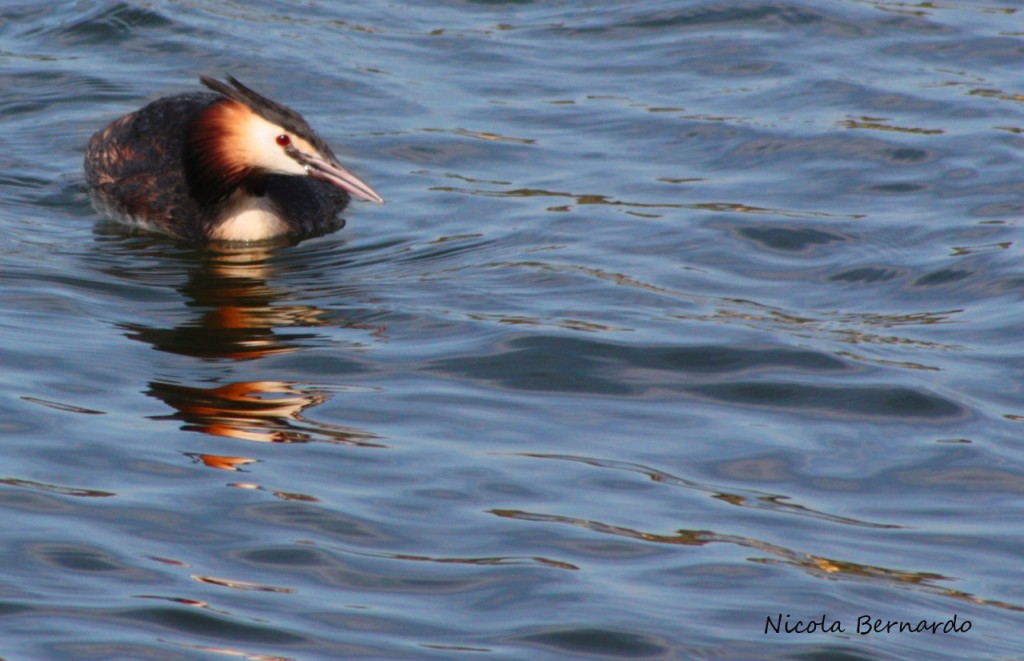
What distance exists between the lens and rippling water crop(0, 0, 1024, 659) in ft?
19.7

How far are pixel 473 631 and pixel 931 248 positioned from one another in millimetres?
5198

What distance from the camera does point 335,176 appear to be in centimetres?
1012

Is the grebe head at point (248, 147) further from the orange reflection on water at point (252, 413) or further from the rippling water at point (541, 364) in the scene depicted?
the orange reflection on water at point (252, 413)

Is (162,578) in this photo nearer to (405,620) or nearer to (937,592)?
(405,620)

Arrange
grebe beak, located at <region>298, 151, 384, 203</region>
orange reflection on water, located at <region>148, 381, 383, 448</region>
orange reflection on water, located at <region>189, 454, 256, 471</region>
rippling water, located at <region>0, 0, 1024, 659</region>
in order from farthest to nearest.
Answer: grebe beak, located at <region>298, 151, 384, 203</region>, orange reflection on water, located at <region>148, 381, 383, 448</region>, orange reflection on water, located at <region>189, 454, 256, 471</region>, rippling water, located at <region>0, 0, 1024, 659</region>

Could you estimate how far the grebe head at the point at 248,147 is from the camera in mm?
10281

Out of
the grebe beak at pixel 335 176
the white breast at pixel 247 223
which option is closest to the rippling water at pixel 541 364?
the white breast at pixel 247 223

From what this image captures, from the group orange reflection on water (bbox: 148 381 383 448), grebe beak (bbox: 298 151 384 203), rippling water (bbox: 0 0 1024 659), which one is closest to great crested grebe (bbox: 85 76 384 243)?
grebe beak (bbox: 298 151 384 203)

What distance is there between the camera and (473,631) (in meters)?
5.76

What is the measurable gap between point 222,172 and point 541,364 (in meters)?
3.16

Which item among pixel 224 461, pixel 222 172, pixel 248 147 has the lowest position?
pixel 224 461

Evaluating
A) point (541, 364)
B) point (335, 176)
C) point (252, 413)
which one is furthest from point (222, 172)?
point (252, 413)

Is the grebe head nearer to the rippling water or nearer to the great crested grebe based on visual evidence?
the great crested grebe

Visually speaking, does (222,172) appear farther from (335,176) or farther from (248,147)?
(335,176)
